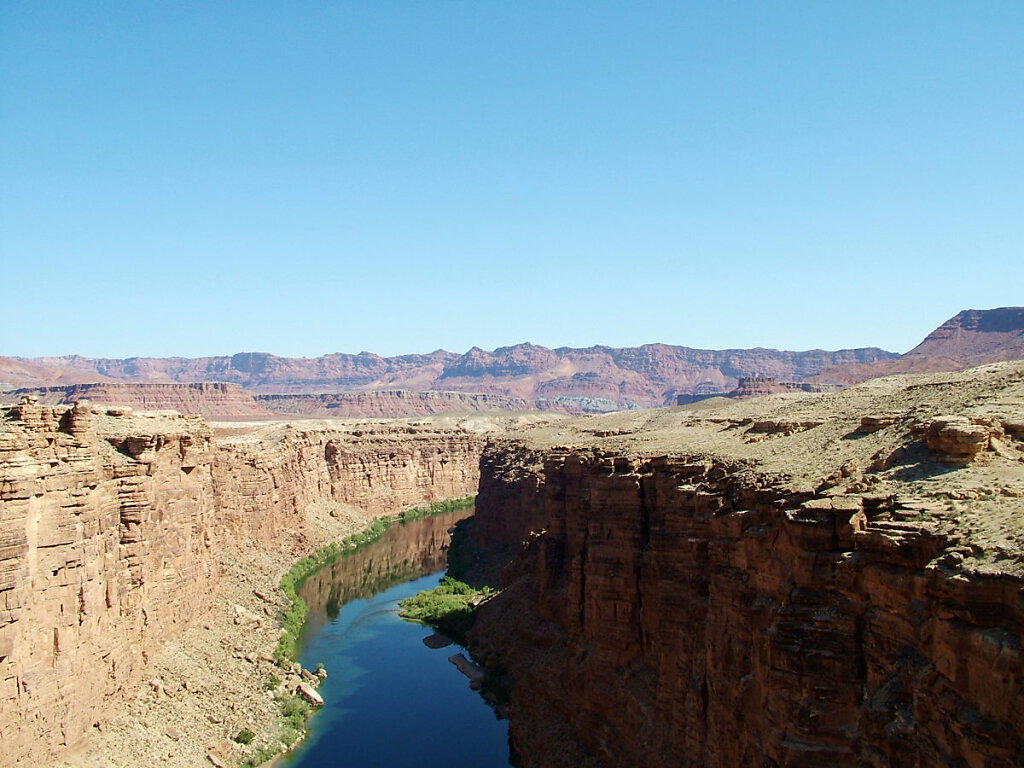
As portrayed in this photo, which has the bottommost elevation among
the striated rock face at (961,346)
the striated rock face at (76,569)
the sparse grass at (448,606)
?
the sparse grass at (448,606)

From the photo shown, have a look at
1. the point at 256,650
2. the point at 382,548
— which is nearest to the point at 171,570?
the point at 256,650

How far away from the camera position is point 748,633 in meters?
18.3

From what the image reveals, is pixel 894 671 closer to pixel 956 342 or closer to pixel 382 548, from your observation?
pixel 382 548

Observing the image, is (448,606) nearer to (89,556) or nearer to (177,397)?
→ (89,556)

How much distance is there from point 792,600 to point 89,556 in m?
19.9

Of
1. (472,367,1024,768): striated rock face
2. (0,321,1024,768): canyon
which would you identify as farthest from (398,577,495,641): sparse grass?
(472,367,1024,768): striated rock face

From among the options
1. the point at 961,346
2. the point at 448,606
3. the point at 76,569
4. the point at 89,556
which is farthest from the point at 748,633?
the point at 961,346

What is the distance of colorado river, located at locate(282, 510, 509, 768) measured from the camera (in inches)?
1257

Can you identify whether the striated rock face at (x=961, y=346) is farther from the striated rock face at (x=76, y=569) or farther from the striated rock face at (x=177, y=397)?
the striated rock face at (x=177, y=397)

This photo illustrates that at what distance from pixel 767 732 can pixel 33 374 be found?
210 meters

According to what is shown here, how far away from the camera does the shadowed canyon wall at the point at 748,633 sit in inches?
456

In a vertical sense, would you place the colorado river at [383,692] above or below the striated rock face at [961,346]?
below

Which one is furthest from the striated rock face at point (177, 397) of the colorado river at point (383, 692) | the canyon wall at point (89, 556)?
the canyon wall at point (89, 556)

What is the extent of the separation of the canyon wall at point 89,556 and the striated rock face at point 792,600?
13440 millimetres
